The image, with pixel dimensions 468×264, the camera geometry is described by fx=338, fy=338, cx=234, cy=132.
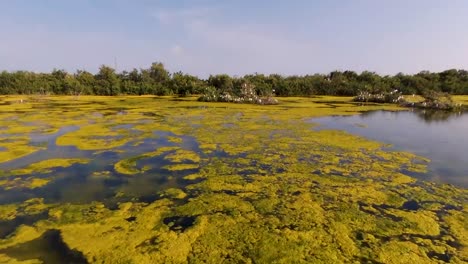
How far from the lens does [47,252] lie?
18.6 feet

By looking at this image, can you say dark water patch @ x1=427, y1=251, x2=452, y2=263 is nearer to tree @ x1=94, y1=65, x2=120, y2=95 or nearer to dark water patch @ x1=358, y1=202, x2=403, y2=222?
dark water patch @ x1=358, y1=202, x2=403, y2=222

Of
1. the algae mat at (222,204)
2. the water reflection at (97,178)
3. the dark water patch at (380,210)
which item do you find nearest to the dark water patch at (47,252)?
the algae mat at (222,204)

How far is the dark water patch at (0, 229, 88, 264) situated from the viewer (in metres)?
5.46

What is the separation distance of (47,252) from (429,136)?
16.6 metres

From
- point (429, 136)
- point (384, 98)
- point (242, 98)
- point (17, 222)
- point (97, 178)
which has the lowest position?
point (17, 222)

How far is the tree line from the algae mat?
29.9 m

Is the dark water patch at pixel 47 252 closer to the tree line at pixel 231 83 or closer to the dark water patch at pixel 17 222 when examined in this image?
the dark water patch at pixel 17 222

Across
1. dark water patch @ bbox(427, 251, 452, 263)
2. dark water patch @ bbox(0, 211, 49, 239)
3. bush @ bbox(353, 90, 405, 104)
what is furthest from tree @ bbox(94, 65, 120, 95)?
dark water patch @ bbox(427, 251, 452, 263)

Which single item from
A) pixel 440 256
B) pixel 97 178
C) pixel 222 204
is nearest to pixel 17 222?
pixel 97 178

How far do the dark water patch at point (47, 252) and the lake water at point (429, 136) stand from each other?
9061mm

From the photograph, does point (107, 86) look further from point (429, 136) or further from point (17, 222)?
point (17, 222)

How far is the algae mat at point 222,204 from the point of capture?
572 cm

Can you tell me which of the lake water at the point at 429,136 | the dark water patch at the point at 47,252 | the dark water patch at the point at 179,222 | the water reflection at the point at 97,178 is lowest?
the dark water patch at the point at 47,252

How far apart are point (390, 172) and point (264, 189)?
13.7 ft
